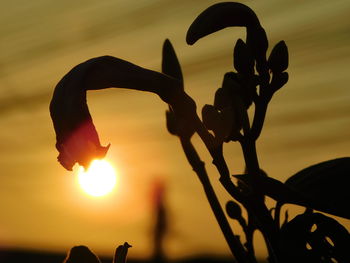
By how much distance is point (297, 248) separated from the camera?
100 cm

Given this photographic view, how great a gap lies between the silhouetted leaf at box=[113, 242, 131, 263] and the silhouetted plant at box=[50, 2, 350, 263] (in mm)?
175

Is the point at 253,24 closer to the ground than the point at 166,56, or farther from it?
closer to the ground

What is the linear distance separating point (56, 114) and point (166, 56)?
0.60m

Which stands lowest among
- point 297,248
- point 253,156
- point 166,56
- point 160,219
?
point 297,248

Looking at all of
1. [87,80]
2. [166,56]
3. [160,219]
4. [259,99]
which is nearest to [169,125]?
[166,56]

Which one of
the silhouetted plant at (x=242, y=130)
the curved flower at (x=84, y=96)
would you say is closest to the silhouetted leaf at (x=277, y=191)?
the silhouetted plant at (x=242, y=130)

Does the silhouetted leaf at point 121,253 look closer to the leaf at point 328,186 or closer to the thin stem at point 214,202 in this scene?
the thin stem at point 214,202

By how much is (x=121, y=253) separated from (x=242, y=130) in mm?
312

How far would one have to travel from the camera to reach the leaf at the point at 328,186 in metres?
0.98

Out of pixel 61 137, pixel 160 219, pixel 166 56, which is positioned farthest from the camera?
pixel 160 219

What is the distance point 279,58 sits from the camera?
47.2 inches

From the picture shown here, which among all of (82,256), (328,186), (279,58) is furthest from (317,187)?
(82,256)

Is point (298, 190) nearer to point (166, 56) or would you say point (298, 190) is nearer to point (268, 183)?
point (268, 183)

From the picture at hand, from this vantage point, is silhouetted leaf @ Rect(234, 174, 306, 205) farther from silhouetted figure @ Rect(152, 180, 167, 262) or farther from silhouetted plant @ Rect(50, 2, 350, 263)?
silhouetted figure @ Rect(152, 180, 167, 262)
